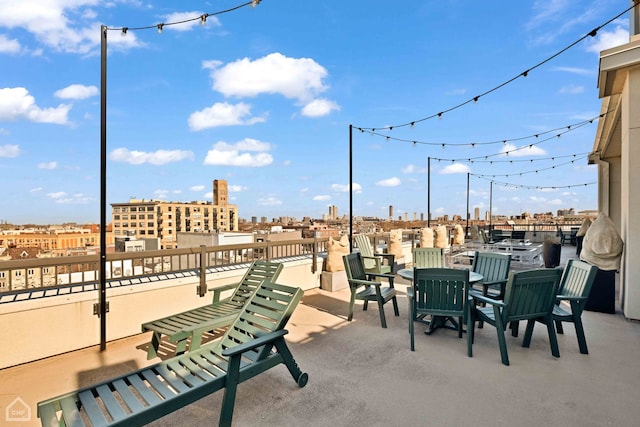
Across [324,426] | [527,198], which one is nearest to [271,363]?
A: [324,426]

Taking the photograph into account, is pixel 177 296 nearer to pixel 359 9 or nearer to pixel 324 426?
pixel 324 426

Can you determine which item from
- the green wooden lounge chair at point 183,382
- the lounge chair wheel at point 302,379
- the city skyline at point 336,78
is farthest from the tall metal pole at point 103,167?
the lounge chair wheel at point 302,379

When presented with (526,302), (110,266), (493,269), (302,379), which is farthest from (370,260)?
(110,266)

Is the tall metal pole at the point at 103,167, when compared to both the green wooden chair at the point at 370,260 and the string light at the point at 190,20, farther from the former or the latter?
the green wooden chair at the point at 370,260

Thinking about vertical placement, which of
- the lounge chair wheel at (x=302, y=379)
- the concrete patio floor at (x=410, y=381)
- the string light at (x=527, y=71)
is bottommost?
the concrete patio floor at (x=410, y=381)

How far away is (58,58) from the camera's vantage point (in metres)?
6.39

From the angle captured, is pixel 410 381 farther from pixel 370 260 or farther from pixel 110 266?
pixel 110 266

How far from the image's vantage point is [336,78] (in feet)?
34.1

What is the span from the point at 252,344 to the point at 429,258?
3.65 m

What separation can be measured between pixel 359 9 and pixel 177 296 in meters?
7.05

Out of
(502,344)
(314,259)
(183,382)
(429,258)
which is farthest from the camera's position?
(314,259)

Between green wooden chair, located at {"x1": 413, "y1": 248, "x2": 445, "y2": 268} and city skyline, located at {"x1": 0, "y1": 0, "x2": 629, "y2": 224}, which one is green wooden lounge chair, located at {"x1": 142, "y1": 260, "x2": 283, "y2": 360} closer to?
city skyline, located at {"x1": 0, "y1": 0, "x2": 629, "y2": 224}

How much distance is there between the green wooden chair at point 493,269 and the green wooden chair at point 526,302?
86 cm

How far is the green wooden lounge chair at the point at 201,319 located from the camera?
2.74 meters
